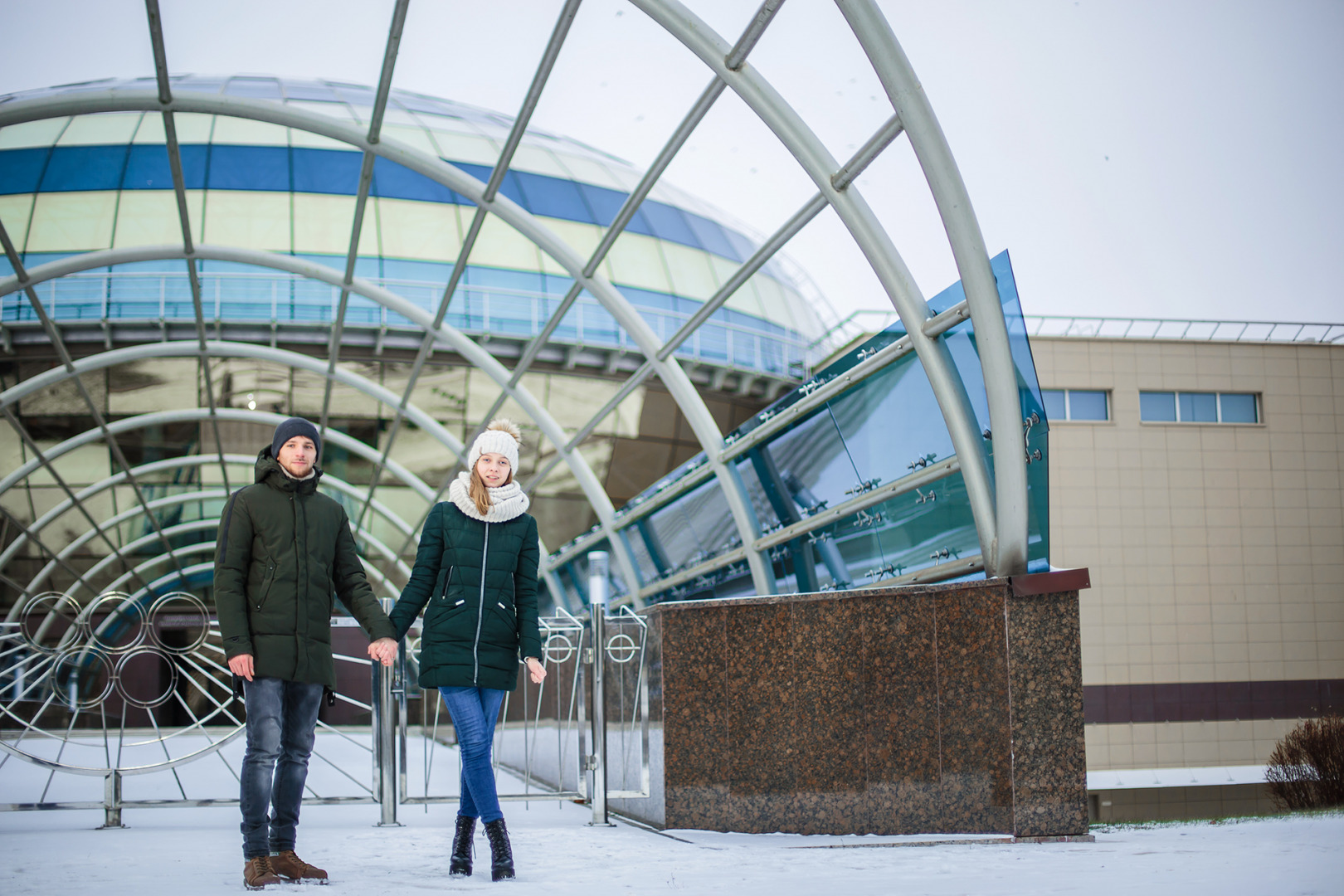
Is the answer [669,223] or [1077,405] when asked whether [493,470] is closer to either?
[1077,405]

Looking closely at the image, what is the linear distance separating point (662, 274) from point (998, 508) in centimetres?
2195

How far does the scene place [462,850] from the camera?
569cm

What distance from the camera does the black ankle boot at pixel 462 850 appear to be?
5.66 meters

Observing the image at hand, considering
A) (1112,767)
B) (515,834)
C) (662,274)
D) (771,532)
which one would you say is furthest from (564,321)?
(515,834)

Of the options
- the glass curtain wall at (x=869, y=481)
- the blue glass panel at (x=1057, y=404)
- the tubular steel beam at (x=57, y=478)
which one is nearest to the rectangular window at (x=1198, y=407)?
the blue glass panel at (x=1057, y=404)

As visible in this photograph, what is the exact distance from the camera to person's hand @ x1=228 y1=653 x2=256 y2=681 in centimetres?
519

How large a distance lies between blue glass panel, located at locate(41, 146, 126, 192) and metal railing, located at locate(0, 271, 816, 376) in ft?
7.49

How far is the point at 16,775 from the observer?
12539 millimetres

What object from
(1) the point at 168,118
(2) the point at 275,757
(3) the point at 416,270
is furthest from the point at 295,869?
(3) the point at 416,270

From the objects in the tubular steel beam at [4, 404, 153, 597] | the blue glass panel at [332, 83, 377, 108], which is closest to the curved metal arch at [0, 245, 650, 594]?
the tubular steel beam at [4, 404, 153, 597]

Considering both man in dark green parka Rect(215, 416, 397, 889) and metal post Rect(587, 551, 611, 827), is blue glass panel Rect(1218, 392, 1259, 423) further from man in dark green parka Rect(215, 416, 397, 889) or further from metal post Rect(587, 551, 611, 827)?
man in dark green parka Rect(215, 416, 397, 889)

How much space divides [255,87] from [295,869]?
2887 centimetres

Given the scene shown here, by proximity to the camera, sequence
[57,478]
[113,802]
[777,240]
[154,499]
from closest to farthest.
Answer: [113,802], [777,240], [57,478], [154,499]

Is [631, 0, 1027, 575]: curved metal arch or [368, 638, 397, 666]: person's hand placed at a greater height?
[631, 0, 1027, 575]: curved metal arch
